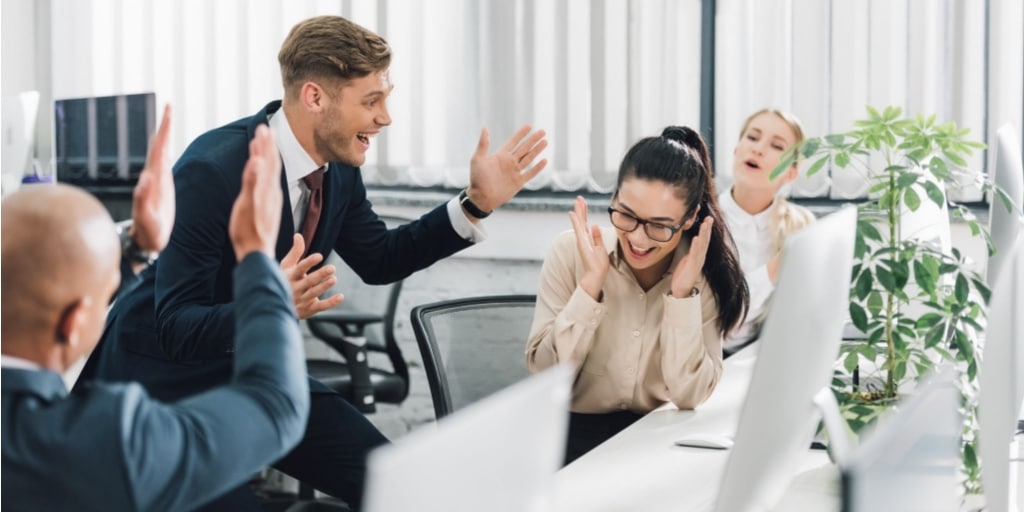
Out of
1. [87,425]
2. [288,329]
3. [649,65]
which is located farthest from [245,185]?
[649,65]

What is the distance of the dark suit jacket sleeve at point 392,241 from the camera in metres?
2.36

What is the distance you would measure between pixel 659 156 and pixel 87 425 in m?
1.29

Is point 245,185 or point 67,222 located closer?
point 67,222

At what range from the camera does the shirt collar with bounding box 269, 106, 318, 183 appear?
6.95 feet

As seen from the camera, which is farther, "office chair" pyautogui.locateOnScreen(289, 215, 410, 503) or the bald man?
"office chair" pyautogui.locateOnScreen(289, 215, 410, 503)

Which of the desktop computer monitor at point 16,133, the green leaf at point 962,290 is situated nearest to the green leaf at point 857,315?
the green leaf at point 962,290

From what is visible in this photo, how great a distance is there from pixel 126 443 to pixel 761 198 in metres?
2.47

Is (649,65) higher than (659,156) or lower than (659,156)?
higher

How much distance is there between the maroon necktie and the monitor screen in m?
1.60

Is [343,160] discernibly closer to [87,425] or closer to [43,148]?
[87,425]

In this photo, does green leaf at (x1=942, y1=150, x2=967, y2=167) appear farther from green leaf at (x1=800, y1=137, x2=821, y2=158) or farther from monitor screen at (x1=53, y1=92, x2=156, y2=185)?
monitor screen at (x1=53, y1=92, x2=156, y2=185)

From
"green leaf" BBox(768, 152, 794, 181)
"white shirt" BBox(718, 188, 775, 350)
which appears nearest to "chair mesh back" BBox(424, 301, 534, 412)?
"green leaf" BBox(768, 152, 794, 181)

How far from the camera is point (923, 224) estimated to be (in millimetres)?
1741

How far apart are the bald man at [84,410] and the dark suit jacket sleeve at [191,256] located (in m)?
0.74
